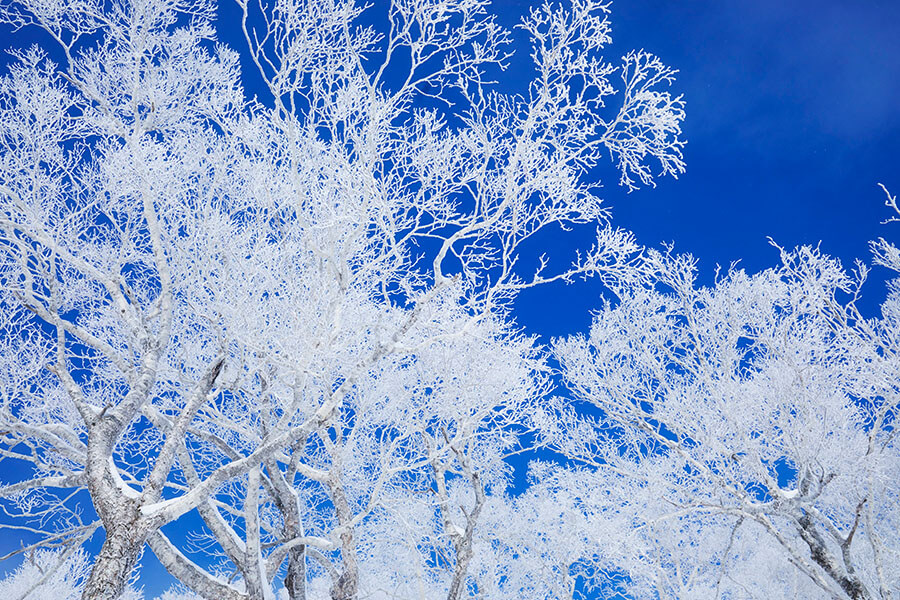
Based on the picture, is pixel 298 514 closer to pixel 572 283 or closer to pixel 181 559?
pixel 181 559

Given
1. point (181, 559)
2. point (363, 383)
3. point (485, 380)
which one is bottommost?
point (181, 559)

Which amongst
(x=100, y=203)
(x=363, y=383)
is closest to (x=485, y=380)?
(x=363, y=383)

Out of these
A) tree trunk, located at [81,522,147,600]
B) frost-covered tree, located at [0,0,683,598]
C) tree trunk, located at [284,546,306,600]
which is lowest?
tree trunk, located at [81,522,147,600]

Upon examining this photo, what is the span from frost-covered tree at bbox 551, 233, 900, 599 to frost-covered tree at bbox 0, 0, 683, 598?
171 inches

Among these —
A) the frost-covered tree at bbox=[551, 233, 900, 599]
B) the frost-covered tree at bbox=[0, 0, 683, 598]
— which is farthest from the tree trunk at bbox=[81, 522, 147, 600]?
the frost-covered tree at bbox=[551, 233, 900, 599]

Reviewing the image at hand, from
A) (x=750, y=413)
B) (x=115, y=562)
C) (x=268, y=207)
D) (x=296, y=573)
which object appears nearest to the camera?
(x=115, y=562)

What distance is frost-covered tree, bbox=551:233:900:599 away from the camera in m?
9.25

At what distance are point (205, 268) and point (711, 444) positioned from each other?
9.57m

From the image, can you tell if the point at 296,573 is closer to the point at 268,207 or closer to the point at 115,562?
the point at 115,562

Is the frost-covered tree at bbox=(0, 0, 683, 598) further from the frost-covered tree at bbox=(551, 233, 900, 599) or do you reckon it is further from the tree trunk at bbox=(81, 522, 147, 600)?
the frost-covered tree at bbox=(551, 233, 900, 599)

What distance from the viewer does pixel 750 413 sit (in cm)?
984

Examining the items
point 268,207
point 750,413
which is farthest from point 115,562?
point 750,413

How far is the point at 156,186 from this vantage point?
26.2 ft

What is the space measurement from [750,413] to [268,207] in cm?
934
